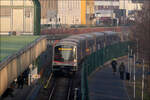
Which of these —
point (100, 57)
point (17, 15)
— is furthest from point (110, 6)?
point (17, 15)

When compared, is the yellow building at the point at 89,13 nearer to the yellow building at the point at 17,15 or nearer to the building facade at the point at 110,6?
the building facade at the point at 110,6

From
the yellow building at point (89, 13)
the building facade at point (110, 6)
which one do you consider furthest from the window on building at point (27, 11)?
the building facade at point (110, 6)

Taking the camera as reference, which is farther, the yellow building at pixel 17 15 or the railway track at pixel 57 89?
the yellow building at pixel 17 15

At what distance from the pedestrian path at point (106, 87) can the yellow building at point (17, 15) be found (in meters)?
7.79

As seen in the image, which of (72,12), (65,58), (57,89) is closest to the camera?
(57,89)

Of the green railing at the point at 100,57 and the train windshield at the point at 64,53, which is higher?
the train windshield at the point at 64,53

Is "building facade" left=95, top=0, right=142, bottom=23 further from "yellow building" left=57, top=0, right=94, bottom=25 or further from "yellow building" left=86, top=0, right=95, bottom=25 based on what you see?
"yellow building" left=57, top=0, right=94, bottom=25

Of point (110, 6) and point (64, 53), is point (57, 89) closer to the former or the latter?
point (64, 53)

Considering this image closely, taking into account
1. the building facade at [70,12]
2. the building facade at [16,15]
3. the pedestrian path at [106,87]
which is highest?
the building facade at [70,12]

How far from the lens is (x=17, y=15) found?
30281 millimetres

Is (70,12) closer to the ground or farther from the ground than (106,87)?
farther from the ground

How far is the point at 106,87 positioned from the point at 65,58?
3591 mm

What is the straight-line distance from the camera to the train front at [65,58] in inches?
957

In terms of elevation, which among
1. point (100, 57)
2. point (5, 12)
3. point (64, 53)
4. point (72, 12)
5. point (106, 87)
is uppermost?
point (72, 12)
